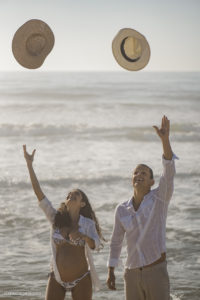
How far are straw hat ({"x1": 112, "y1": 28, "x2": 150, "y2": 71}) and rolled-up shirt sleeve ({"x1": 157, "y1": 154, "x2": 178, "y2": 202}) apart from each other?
1607mm

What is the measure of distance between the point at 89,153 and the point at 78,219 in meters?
18.4

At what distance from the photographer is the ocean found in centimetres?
827

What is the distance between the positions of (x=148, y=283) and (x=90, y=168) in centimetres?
1457

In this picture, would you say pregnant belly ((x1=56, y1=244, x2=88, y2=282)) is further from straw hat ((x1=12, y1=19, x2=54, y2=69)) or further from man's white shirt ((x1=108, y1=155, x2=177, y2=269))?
straw hat ((x1=12, y1=19, x2=54, y2=69))

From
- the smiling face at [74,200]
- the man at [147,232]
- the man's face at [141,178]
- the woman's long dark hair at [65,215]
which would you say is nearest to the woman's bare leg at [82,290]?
the man at [147,232]

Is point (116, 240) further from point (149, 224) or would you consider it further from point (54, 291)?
point (54, 291)

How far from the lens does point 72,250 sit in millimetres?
4586

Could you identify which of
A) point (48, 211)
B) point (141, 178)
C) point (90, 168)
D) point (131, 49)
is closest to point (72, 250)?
point (48, 211)

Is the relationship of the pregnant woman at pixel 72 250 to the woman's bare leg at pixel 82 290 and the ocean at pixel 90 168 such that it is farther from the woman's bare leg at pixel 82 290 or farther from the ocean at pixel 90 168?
the ocean at pixel 90 168

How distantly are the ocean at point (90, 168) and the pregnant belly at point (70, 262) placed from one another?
271 centimetres

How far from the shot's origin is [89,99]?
A: 4741 cm

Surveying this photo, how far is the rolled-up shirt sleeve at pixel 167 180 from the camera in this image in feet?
14.3

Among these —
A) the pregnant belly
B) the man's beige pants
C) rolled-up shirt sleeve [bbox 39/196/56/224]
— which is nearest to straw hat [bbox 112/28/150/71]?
rolled-up shirt sleeve [bbox 39/196/56/224]

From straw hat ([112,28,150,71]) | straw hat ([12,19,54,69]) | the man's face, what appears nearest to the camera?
the man's face
